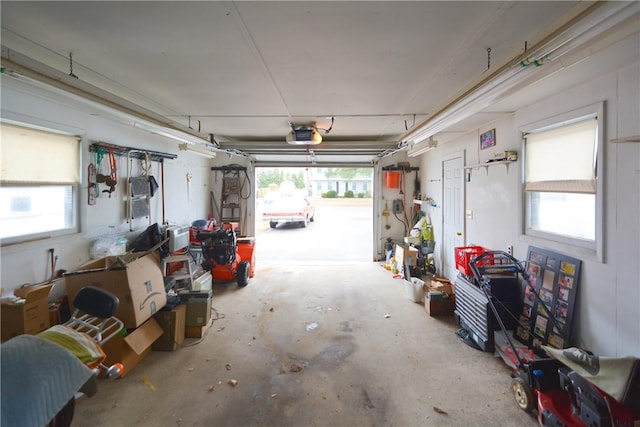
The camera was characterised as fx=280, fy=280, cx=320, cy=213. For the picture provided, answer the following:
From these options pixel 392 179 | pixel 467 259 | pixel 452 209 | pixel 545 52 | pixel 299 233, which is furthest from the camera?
pixel 299 233

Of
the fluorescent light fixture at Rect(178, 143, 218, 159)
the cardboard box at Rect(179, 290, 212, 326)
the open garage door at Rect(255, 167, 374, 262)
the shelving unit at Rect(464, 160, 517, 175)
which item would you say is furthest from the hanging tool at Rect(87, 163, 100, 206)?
the shelving unit at Rect(464, 160, 517, 175)

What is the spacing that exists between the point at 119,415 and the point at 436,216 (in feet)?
17.4

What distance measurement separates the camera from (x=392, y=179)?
6.48m

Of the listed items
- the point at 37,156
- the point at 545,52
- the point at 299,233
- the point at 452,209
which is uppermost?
the point at 545,52

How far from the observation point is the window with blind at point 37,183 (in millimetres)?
2559

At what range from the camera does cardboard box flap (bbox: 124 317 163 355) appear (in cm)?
252

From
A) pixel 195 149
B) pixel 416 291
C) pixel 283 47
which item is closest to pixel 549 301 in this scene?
pixel 416 291

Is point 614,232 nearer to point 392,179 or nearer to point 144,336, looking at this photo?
point 144,336

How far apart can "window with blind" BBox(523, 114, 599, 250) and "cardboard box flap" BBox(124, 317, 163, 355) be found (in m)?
4.04

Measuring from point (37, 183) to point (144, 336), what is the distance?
188 centimetres

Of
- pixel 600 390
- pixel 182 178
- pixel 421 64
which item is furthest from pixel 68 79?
pixel 600 390

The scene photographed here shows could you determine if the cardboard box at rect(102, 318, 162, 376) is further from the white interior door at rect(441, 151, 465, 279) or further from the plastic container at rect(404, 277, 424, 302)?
the white interior door at rect(441, 151, 465, 279)

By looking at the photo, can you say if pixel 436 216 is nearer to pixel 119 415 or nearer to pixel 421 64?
pixel 421 64

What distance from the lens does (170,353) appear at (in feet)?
9.29
